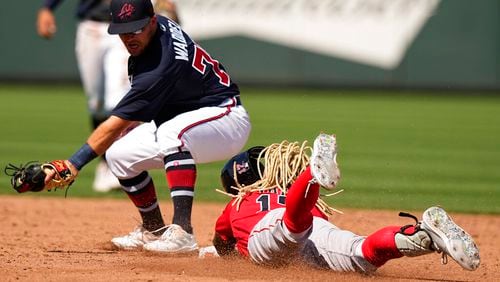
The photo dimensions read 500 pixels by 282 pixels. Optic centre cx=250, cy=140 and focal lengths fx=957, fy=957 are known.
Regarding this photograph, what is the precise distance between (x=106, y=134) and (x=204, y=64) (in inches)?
31.7

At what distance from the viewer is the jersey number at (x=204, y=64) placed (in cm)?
578

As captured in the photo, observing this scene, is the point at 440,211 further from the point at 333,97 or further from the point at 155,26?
the point at 333,97

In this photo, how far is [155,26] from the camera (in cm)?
565

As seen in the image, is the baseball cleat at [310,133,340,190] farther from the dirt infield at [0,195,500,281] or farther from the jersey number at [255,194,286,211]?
the jersey number at [255,194,286,211]

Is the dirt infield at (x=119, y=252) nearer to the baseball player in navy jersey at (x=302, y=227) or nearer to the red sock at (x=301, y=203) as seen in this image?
the baseball player in navy jersey at (x=302, y=227)

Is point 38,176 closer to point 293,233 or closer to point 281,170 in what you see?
point 281,170

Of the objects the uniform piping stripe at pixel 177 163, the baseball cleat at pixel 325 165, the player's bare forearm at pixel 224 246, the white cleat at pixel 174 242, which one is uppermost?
the baseball cleat at pixel 325 165

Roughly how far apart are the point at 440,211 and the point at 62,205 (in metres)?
4.47

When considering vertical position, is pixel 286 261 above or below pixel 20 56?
above

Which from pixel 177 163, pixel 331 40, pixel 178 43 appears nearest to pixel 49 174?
pixel 177 163

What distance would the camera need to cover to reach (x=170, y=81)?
556 centimetres

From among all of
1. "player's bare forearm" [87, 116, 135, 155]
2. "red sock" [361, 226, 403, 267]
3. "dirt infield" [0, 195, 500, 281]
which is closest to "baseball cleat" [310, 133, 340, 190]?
"red sock" [361, 226, 403, 267]

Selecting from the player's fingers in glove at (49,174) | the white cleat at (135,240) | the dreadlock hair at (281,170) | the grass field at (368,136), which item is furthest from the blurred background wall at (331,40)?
the player's fingers in glove at (49,174)

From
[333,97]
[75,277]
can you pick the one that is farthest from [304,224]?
[333,97]
